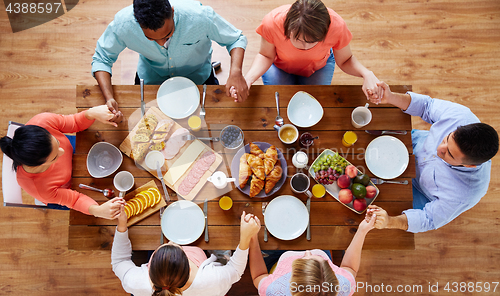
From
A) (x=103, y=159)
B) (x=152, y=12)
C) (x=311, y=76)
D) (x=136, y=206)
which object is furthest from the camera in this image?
(x=311, y=76)

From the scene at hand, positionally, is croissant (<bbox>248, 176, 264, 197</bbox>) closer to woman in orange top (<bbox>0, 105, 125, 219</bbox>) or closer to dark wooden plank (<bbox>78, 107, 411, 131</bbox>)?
dark wooden plank (<bbox>78, 107, 411, 131</bbox>)

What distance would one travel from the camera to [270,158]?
1855 millimetres

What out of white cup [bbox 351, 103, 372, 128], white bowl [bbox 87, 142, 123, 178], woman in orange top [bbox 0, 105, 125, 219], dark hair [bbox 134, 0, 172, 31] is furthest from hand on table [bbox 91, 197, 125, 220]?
white cup [bbox 351, 103, 372, 128]

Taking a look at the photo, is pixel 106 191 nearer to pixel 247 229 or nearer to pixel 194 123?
pixel 194 123

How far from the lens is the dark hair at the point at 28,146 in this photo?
1.63 metres

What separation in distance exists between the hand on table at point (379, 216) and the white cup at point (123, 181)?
1.53 m

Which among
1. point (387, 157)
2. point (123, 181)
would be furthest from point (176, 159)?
point (387, 157)

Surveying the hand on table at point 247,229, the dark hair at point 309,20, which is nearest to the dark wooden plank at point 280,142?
the hand on table at point 247,229

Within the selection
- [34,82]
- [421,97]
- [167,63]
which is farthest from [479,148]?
[34,82]

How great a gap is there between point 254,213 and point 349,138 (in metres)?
0.81

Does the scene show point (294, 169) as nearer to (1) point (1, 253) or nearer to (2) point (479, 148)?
(2) point (479, 148)

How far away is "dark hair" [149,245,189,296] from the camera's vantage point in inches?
64.6

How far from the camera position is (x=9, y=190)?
→ 6.23 feet

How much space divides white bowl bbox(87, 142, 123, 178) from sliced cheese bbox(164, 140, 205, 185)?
342mm
